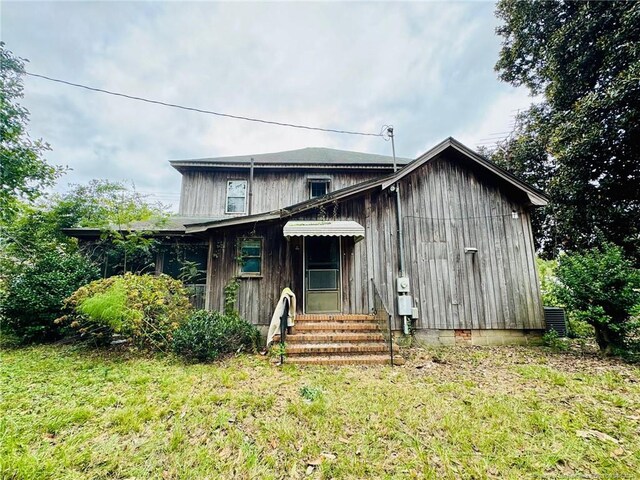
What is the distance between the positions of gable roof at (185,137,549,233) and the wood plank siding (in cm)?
32

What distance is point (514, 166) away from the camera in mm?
14336

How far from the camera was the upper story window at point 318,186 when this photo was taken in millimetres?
12753

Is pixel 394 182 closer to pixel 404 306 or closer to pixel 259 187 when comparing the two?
pixel 404 306

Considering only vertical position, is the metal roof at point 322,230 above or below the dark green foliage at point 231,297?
above

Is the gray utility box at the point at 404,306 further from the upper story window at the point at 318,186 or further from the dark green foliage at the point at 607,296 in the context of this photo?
the upper story window at the point at 318,186

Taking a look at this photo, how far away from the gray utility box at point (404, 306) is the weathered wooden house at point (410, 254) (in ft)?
0.10

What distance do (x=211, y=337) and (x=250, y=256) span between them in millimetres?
2854

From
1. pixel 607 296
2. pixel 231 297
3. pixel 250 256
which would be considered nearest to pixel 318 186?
pixel 250 256

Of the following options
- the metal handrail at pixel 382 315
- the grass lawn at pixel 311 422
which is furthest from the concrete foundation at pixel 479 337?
the grass lawn at pixel 311 422

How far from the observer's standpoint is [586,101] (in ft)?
30.3

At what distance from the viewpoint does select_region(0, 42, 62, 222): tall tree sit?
9.70 meters

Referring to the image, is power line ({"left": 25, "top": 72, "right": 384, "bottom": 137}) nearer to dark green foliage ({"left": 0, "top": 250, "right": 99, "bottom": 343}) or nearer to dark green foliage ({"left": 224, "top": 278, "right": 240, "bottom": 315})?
dark green foliage ({"left": 0, "top": 250, "right": 99, "bottom": 343})

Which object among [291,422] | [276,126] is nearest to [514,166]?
[276,126]

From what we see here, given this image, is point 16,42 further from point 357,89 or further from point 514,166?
point 514,166
